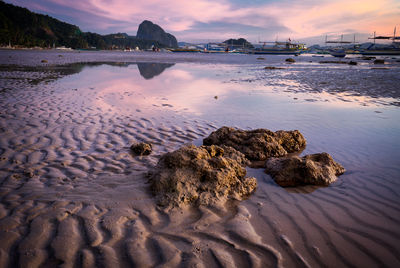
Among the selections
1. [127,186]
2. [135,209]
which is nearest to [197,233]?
[135,209]

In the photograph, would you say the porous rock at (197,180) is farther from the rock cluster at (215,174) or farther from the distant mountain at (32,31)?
the distant mountain at (32,31)

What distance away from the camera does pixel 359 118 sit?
790 cm

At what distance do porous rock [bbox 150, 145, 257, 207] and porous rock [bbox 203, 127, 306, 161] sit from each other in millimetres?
1136

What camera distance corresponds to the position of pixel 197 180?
11.4ft

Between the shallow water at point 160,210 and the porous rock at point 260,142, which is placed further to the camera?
the porous rock at point 260,142

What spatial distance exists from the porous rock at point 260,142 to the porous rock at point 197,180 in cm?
114

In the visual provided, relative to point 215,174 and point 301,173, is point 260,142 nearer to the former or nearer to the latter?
point 301,173

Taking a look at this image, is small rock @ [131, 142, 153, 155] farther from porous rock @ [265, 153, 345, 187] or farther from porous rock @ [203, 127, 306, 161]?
porous rock @ [265, 153, 345, 187]

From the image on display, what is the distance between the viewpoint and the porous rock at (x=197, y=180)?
327 cm

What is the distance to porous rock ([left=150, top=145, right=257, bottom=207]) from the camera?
3271 mm

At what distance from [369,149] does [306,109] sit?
3903mm

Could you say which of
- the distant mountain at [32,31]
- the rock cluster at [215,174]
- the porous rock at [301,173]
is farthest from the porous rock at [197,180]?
the distant mountain at [32,31]

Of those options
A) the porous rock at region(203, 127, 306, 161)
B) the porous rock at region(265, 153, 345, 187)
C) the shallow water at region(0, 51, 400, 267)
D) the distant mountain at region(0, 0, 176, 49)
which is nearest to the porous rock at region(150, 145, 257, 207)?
the shallow water at region(0, 51, 400, 267)

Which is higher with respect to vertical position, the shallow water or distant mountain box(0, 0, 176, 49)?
distant mountain box(0, 0, 176, 49)
